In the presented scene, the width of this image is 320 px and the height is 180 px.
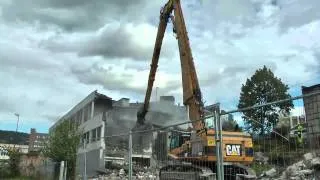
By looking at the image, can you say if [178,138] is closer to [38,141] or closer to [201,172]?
[201,172]

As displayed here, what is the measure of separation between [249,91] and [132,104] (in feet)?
92.8

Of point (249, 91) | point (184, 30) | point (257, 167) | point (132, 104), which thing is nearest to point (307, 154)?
point (257, 167)

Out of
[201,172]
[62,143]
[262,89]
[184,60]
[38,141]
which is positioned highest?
[262,89]

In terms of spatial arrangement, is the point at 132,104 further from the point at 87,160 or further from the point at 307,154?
the point at 307,154

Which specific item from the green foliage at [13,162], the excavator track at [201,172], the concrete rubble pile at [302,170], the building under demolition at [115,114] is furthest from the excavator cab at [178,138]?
the green foliage at [13,162]

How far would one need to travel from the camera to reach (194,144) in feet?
48.2

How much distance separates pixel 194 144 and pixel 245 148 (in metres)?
2.14

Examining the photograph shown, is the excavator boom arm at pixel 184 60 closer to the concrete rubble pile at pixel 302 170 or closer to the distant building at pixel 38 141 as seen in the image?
the concrete rubble pile at pixel 302 170

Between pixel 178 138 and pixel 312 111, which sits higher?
pixel 178 138

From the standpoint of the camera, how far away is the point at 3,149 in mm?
50125

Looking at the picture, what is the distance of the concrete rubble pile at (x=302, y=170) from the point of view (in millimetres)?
7957

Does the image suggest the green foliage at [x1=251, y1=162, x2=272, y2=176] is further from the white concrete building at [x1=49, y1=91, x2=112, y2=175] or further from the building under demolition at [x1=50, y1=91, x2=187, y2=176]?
the white concrete building at [x1=49, y1=91, x2=112, y2=175]

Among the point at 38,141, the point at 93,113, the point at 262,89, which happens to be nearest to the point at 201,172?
the point at 93,113

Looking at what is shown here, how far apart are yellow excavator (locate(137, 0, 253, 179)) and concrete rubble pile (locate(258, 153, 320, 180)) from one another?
1592 mm
